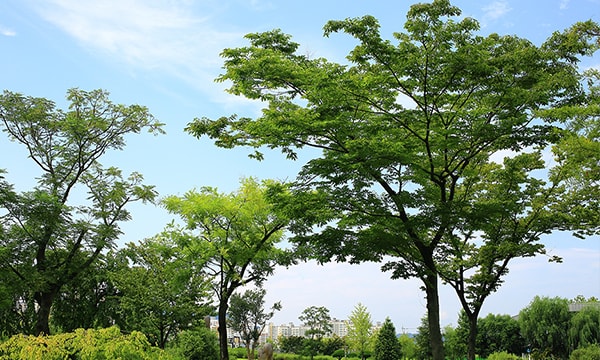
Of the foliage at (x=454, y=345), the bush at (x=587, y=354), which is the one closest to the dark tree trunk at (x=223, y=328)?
the bush at (x=587, y=354)

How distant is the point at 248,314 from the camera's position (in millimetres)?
41031

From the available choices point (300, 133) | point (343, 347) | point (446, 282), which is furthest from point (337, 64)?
point (343, 347)

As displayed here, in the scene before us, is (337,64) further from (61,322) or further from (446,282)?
(61,322)

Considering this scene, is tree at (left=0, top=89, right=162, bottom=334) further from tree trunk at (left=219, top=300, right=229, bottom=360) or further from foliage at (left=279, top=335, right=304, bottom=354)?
foliage at (left=279, top=335, right=304, bottom=354)

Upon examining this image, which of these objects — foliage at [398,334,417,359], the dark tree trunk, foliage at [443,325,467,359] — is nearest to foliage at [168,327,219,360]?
the dark tree trunk

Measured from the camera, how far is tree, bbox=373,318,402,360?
31.6 metres

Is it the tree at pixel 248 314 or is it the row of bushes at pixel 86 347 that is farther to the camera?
the tree at pixel 248 314

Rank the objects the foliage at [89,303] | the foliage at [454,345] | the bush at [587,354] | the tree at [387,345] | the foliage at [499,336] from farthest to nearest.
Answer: the foliage at [499,336], the foliage at [454,345], the tree at [387,345], the foliage at [89,303], the bush at [587,354]

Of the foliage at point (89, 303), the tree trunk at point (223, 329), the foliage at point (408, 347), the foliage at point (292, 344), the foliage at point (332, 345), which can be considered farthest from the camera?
the foliage at point (332, 345)

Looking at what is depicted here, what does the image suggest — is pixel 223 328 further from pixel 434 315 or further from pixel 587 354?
pixel 587 354

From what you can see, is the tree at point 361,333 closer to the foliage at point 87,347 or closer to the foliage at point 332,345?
the foliage at point 332,345

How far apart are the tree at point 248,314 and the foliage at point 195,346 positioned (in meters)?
14.8

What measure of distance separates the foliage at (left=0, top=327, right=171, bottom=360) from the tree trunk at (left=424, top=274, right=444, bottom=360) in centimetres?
837

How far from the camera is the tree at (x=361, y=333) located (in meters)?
36.1
